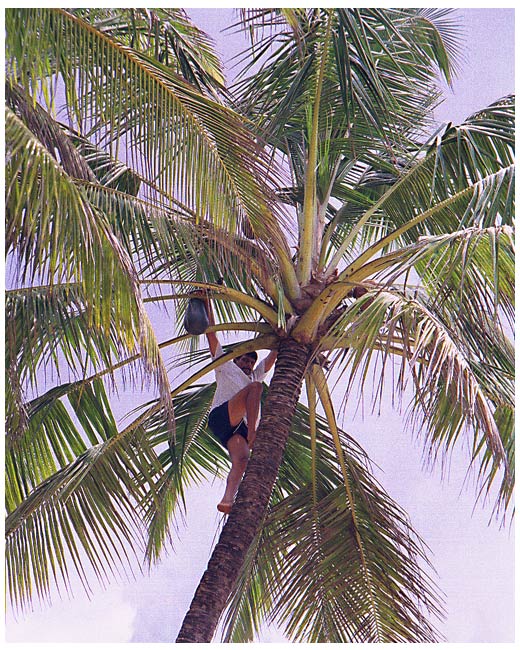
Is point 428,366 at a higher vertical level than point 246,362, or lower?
lower

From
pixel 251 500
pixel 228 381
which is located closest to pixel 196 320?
pixel 228 381

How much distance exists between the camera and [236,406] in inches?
248

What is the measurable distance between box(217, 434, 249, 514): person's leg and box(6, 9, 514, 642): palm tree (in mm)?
Result: 355

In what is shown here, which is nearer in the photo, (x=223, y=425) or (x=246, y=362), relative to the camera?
(x=223, y=425)

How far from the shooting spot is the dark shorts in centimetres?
633

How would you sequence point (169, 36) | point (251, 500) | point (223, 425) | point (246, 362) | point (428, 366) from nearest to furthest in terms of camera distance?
point (428, 366)
point (251, 500)
point (169, 36)
point (223, 425)
point (246, 362)

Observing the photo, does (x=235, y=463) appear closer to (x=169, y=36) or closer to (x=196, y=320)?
(x=196, y=320)

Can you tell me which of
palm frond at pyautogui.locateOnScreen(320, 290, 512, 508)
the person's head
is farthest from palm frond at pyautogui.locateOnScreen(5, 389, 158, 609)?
palm frond at pyautogui.locateOnScreen(320, 290, 512, 508)

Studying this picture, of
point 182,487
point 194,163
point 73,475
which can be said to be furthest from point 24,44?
point 182,487

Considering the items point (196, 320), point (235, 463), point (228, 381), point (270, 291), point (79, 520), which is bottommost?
point (79, 520)

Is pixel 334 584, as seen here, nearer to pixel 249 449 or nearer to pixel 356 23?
pixel 249 449

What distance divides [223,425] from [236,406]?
18cm

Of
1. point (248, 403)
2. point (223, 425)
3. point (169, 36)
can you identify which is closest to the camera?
point (169, 36)

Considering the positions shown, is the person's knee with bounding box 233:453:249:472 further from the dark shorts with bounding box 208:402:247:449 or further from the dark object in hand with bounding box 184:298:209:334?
the dark object in hand with bounding box 184:298:209:334
